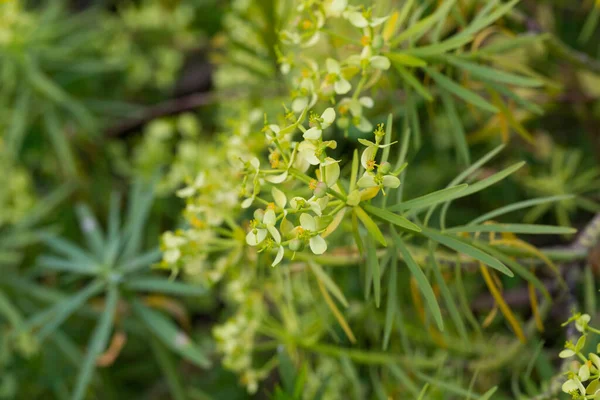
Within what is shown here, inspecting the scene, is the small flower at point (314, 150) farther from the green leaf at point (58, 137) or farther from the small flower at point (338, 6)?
the green leaf at point (58, 137)

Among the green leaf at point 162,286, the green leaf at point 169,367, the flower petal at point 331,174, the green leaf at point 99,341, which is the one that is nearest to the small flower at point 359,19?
the flower petal at point 331,174

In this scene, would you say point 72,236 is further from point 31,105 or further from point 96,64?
point 96,64

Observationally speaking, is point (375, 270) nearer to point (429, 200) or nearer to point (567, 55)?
point (429, 200)

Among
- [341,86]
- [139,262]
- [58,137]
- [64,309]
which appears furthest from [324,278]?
[58,137]

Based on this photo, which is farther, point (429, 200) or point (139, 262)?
point (139, 262)

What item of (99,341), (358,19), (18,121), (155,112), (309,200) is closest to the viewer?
(309,200)

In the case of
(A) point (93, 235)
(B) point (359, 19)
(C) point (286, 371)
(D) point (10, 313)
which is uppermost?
(B) point (359, 19)

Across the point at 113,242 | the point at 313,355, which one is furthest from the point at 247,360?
the point at 113,242

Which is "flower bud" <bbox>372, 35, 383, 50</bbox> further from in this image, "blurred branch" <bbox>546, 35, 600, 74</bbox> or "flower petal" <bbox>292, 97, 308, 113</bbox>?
"blurred branch" <bbox>546, 35, 600, 74</bbox>
